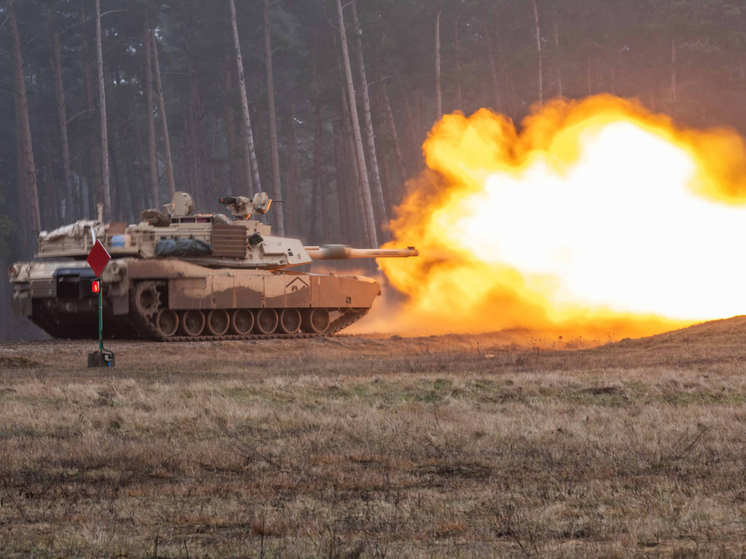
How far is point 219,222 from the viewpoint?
26594 millimetres

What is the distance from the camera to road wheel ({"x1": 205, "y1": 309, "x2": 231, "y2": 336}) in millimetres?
26469

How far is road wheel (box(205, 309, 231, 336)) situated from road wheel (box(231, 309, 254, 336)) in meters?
0.21

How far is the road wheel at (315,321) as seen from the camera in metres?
29.0

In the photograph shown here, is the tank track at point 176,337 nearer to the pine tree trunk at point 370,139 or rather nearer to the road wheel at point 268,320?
the road wheel at point 268,320

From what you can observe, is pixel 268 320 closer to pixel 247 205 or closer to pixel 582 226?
pixel 247 205

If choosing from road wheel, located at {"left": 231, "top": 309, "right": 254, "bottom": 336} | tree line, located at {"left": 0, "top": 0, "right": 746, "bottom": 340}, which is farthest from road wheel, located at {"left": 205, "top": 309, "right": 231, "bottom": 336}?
tree line, located at {"left": 0, "top": 0, "right": 746, "bottom": 340}

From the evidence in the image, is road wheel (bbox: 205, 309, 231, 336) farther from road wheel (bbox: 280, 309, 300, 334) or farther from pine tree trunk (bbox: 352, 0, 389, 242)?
pine tree trunk (bbox: 352, 0, 389, 242)

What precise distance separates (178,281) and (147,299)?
924mm

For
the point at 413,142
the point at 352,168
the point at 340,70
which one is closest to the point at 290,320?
the point at 340,70

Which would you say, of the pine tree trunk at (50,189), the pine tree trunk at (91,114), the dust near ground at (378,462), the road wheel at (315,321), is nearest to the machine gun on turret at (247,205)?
the road wheel at (315,321)

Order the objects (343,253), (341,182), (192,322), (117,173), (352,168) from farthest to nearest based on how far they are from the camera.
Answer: (117,173) → (341,182) → (352,168) → (343,253) → (192,322)

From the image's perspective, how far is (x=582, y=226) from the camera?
29.2 meters

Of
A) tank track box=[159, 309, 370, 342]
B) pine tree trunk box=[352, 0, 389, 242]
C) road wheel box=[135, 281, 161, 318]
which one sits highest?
pine tree trunk box=[352, 0, 389, 242]

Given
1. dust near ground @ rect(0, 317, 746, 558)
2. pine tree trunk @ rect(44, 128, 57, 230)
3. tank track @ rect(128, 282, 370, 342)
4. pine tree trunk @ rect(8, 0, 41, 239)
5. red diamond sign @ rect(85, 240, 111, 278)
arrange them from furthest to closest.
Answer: pine tree trunk @ rect(44, 128, 57, 230) → pine tree trunk @ rect(8, 0, 41, 239) → tank track @ rect(128, 282, 370, 342) → red diamond sign @ rect(85, 240, 111, 278) → dust near ground @ rect(0, 317, 746, 558)
